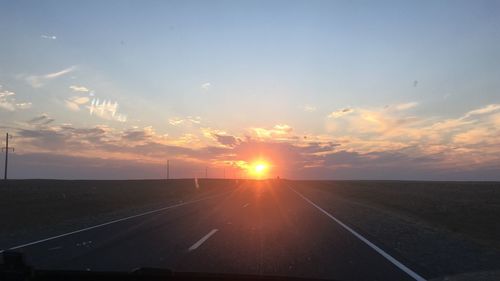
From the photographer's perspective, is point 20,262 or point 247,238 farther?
point 247,238

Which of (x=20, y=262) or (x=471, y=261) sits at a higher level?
(x=20, y=262)

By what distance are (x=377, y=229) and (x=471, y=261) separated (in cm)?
687

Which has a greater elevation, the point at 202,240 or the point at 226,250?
the point at 202,240

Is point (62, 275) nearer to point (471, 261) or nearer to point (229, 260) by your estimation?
point (229, 260)

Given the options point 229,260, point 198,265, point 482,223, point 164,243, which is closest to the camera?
point 198,265

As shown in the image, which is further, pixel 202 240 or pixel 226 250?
pixel 202 240

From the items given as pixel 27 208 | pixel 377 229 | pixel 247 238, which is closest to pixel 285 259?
pixel 247 238

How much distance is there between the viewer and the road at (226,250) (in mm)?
9742

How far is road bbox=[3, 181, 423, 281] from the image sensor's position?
974 cm

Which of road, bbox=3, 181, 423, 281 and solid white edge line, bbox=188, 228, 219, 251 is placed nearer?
road, bbox=3, 181, 423, 281

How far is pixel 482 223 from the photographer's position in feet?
81.1

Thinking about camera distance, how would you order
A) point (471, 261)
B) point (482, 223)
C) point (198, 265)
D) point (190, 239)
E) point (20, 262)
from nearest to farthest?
1. point (20, 262)
2. point (198, 265)
3. point (471, 261)
4. point (190, 239)
5. point (482, 223)

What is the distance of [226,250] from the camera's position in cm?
1219

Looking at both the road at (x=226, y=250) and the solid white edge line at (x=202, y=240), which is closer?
the road at (x=226, y=250)
